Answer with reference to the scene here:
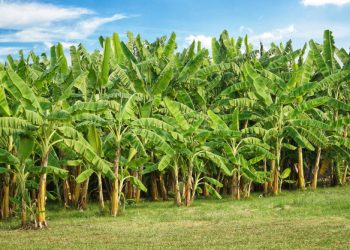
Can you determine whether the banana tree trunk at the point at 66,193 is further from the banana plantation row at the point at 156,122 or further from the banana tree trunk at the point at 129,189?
the banana tree trunk at the point at 129,189

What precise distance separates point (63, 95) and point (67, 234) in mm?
3425

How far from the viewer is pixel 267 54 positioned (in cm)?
2216

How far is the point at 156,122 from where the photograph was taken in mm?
14641

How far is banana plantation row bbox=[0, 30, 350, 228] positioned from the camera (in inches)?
510

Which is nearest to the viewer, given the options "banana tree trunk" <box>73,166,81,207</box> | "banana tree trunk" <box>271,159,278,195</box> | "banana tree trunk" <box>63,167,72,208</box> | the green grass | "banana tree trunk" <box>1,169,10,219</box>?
the green grass

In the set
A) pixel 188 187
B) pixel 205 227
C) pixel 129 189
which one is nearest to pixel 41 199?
pixel 205 227

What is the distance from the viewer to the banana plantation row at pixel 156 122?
42.5 ft

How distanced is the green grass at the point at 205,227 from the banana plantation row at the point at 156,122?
88 cm

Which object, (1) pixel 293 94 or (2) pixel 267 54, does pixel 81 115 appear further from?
(2) pixel 267 54

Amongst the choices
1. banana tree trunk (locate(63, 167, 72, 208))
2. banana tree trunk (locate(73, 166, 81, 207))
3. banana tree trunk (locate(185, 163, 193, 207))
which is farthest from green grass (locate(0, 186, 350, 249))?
banana tree trunk (locate(73, 166, 81, 207))

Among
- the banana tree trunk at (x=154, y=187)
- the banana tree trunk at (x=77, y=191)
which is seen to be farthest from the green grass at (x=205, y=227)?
the banana tree trunk at (x=154, y=187)

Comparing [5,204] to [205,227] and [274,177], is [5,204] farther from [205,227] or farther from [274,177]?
[274,177]

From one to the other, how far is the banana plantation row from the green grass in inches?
34.6

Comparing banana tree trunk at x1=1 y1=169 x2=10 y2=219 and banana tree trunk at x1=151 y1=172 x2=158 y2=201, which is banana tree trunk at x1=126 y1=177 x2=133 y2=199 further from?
banana tree trunk at x1=1 y1=169 x2=10 y2=219
